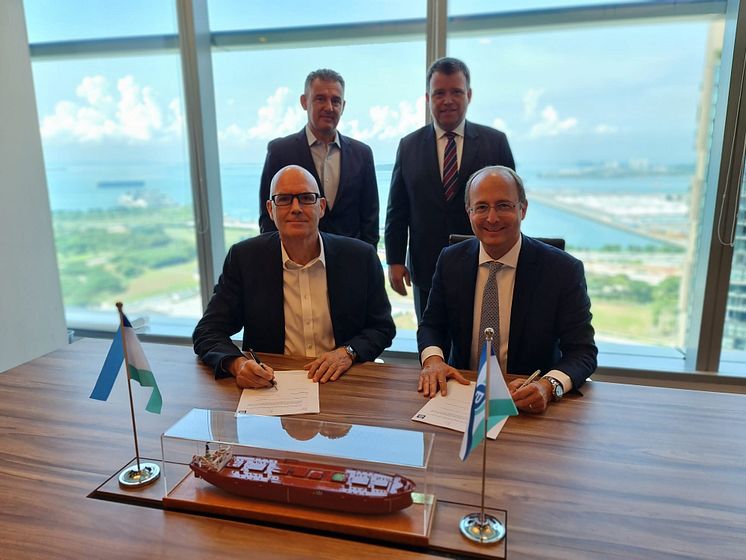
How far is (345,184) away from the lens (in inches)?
104

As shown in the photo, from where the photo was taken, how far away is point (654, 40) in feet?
9.82

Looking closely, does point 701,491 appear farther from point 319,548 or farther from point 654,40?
point 654,40

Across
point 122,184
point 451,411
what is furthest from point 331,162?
point 122,184

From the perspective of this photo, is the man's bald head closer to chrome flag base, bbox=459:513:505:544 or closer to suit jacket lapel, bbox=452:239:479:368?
suit jacket lapel, bbox=452:239:479:368

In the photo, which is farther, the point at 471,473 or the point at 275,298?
the point at 275,298

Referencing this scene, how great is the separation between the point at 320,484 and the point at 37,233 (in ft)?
10.6

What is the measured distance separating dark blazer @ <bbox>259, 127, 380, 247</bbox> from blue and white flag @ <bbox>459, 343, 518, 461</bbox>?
1733 millimetres

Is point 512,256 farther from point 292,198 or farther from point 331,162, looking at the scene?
point 331,162

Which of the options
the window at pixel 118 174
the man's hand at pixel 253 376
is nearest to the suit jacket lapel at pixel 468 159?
the man's hand at pixel 253 376

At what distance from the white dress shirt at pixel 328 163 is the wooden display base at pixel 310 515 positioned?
1807 mm

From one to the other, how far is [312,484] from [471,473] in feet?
1.12

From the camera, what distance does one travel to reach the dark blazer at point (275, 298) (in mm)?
1897

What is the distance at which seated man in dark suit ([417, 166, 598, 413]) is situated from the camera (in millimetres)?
1680

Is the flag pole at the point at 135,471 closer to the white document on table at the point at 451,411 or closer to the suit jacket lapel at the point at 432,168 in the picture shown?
the white document on table at the point at 451,411
